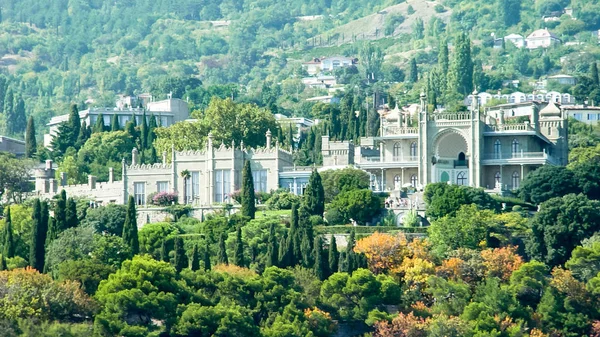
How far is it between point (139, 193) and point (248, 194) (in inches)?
397

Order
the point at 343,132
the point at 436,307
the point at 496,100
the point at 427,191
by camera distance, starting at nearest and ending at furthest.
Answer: the point at 436,307 → the point at 427,191 → the point at 343,132 → the point at 496,100

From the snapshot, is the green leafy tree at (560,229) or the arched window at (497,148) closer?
the green leafy tree at (560,229)

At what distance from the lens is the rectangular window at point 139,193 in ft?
348

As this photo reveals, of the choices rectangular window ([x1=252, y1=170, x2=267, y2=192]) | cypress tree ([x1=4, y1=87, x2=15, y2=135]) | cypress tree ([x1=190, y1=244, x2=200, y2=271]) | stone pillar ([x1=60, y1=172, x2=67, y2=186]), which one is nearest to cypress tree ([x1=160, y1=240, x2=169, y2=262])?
cypress tree ([x1=190, y1=244, x2=200, y2=271])

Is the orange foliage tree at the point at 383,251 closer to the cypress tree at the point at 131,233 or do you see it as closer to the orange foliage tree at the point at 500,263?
the orange foliage tree at the point at 500,263

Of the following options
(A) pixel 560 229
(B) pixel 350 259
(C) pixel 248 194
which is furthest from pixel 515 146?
(B) pixel 350 259

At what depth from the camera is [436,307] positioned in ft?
280

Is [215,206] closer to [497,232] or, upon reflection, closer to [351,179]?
[351,179]

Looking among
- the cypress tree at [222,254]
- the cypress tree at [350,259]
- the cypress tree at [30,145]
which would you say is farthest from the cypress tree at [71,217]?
the cypress tree at [30,145]

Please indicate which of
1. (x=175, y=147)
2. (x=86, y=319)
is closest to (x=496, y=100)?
(x=175, y=147)

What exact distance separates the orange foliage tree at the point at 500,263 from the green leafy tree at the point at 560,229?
6.46 feet

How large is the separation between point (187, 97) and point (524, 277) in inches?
3993

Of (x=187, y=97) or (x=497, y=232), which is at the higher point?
(x=187, y=97)

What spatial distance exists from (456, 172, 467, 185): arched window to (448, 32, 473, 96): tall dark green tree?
6245cm
